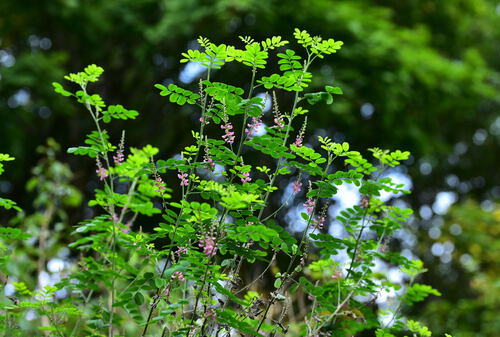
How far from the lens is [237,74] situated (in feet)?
31.0

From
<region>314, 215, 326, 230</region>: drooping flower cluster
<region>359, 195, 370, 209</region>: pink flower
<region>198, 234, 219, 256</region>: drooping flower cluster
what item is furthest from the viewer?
<region>359, 195, 370, 209</region>: pink flower

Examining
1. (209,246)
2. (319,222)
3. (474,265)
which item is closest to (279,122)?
(319,222)

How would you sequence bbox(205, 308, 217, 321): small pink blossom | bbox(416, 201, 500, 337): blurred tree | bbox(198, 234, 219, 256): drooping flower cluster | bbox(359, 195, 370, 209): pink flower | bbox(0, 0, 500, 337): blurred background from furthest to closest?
1. bbox(416, 201, 500, 337): blurred tree
2. bbox(0, 0, 500, 337): blurred background
3. bbox(359, 195, 370, 209): pink flower
4. bbox(205, 308, 217, 321): small pink blossom
5. bbox(198, 234, 219, 256): drooping flower cluster

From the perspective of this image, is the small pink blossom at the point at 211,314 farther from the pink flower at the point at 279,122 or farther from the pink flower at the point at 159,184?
the pink flower at the point at 279,122

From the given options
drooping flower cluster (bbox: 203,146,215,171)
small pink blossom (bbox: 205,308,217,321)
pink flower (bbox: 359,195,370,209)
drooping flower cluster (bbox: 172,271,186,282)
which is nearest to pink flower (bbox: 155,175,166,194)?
drooping flower cluster (bbox: 203,146,215,171)

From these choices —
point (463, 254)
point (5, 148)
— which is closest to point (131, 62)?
point (5, 148)

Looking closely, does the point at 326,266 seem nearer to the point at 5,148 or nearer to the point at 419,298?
the point at 419,298

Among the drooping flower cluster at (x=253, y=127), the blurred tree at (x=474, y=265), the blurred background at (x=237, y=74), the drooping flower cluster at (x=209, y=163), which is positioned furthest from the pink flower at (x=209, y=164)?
the blurred tree at (x=474, y=265)

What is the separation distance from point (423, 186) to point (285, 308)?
1535 cm

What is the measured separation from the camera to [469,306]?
8844 mm

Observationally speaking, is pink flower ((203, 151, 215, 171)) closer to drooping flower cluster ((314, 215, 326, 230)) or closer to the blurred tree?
drooping flower cluster ((314, 215, 326, 230))

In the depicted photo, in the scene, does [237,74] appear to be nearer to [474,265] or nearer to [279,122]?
[474,265]

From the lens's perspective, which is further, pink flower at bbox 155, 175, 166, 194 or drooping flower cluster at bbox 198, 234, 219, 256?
pink flower at bbox 155, 175, 166, 194

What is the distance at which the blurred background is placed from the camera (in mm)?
8344
